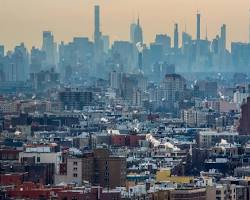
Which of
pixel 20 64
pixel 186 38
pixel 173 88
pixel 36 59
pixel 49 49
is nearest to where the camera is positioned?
pixel 173 88

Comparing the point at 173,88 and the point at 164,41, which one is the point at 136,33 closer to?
the point at 164,41

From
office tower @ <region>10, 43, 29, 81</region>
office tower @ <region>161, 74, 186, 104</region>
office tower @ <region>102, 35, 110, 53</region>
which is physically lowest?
office tower @ <region>161, 74, 186, 104</region>

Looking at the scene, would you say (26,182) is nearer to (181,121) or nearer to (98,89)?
(181,121)

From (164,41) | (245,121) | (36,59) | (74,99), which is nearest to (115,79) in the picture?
(74,99)

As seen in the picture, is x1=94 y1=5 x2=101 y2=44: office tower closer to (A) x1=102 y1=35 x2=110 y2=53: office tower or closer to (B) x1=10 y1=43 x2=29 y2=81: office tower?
(A) x1=102 y1=35 x2=110 y2=53: office tower

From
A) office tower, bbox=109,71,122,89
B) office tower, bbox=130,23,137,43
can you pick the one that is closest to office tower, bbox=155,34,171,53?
office tower, bbox=130,23,137,43

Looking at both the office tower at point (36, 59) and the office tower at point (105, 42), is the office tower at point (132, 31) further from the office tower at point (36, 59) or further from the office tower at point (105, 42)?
the office tower at point (36, 59)

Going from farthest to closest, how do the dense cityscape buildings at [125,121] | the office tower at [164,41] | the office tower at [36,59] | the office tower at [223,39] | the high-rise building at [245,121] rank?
the office tower at [164,41] → the office tower at [223,39] → the office tower at [36,59] → the high-rise building at [245,121] → the dense cityscape buildings at [125,121]

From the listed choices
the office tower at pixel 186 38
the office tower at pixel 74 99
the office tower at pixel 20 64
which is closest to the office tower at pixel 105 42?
the office tower at pixel 186 38

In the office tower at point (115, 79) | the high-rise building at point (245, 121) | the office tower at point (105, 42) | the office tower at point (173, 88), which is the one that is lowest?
the high-rise building at point (245, 121)
